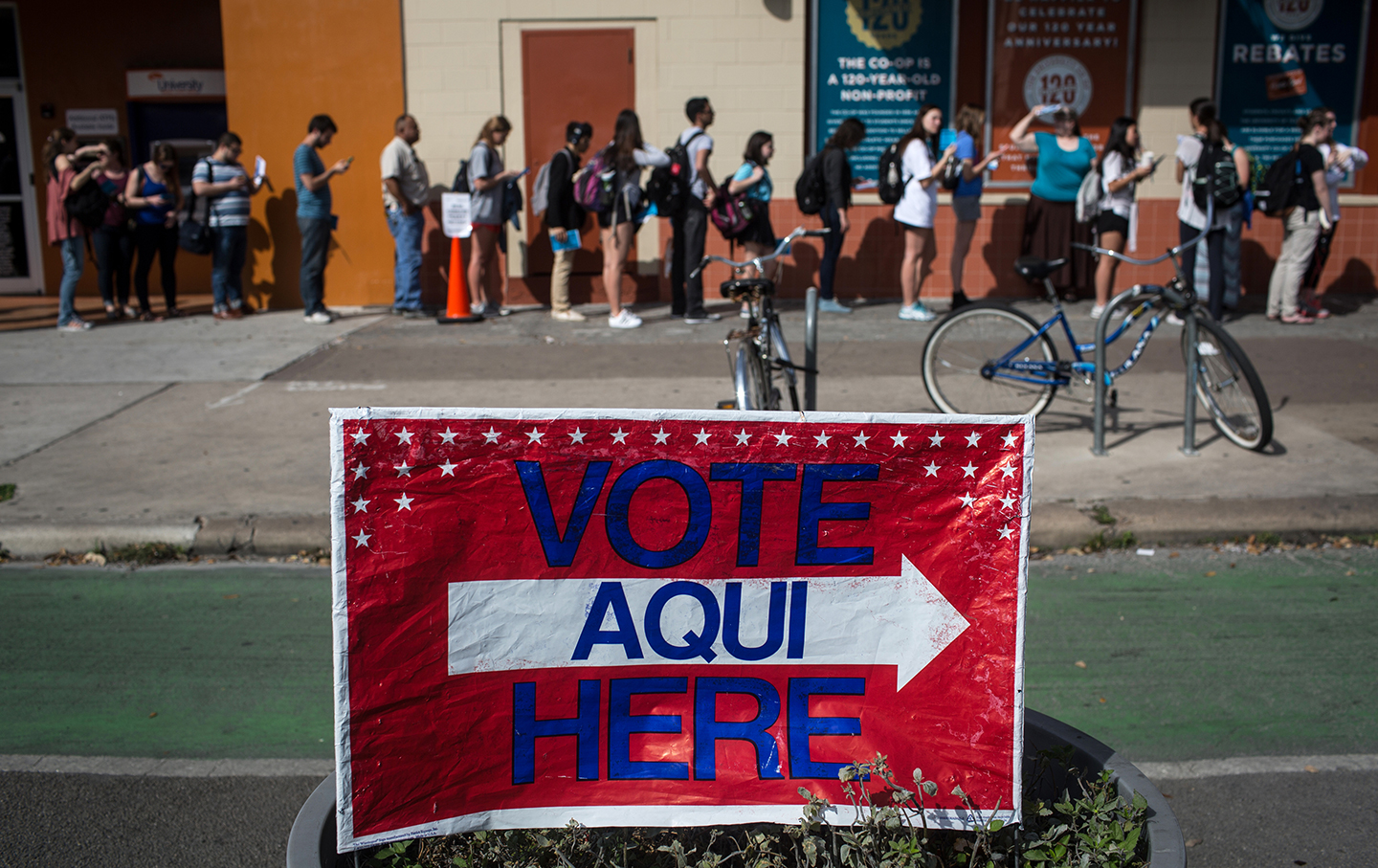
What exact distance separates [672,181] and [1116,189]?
4.31 meters

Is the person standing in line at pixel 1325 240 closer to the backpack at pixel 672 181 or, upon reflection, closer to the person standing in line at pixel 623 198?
the backpack at pixel 672 181

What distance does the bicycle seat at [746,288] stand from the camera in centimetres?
600

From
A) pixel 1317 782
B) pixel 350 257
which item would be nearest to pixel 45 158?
pixel 350 257

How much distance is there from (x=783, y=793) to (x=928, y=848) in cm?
33

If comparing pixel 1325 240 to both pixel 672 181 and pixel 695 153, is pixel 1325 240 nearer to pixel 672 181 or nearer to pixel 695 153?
pixel 695 153

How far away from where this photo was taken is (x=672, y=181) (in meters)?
11.1

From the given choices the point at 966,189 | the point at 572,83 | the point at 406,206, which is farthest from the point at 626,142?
the point at 966,189

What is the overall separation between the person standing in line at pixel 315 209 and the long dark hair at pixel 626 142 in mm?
2896

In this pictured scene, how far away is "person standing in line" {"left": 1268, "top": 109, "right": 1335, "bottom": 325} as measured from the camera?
10758 millimetres

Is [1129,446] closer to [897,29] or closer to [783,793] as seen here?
[783,793]

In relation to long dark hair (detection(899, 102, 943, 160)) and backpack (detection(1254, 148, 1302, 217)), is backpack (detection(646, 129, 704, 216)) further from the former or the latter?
backpack (detection(1254, 148, 1302, 217))

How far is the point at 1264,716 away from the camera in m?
3.90

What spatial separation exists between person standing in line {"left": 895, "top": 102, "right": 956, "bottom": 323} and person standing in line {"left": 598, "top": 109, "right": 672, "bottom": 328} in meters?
2.38

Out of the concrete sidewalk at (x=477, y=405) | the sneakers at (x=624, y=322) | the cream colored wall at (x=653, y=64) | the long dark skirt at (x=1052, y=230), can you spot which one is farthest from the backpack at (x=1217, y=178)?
the sneakers at (x=624, y=322)
